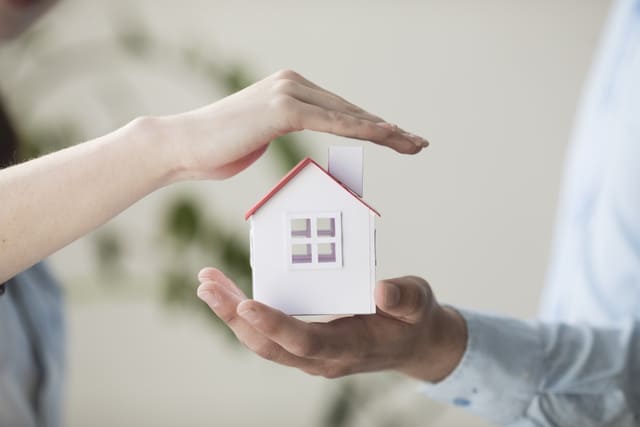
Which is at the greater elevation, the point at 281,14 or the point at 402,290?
the point at 281,14

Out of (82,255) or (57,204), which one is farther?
(82,255)

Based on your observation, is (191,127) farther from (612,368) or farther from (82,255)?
(82,255)

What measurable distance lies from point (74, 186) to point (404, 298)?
25 centimetres

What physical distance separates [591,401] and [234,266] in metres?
0.77

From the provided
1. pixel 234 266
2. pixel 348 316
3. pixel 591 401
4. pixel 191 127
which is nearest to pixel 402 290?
pixel 348 316

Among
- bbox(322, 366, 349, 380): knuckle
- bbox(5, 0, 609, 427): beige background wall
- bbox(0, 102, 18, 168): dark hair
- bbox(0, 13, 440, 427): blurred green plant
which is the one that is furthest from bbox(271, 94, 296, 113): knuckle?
bbox(5, 0, 609, 427): beige background wall

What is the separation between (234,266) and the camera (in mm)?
1339

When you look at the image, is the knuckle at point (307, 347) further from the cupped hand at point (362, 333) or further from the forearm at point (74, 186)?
the forearm at point (74, 186)

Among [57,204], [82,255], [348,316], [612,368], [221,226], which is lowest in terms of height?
[82,255]

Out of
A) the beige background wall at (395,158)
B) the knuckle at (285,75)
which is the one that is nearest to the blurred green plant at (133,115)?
the beige background wall at (395,158)

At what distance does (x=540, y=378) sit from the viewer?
701 millimetres

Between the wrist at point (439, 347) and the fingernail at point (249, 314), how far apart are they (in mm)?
192

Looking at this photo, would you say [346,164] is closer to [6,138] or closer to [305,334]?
[305,334]

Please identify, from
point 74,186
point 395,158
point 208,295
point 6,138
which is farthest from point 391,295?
point 395,158
